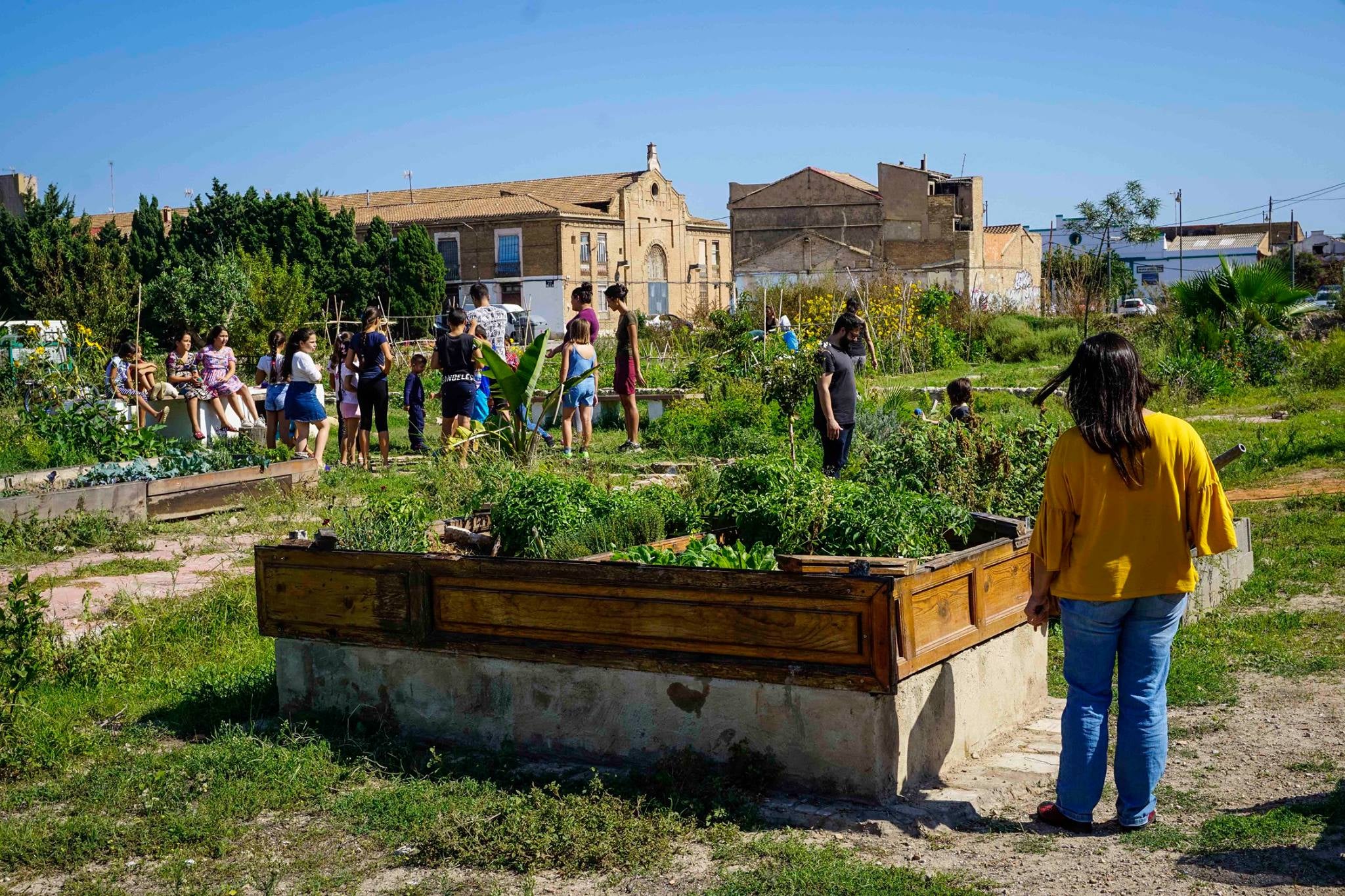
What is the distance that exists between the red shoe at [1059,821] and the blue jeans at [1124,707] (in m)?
0.02

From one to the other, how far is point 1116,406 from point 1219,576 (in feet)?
12.7

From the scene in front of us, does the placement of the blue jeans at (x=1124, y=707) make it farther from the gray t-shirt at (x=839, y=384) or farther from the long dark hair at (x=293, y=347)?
the long dark hair at (x=293, y=347)

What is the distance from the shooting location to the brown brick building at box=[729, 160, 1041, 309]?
54.4 m

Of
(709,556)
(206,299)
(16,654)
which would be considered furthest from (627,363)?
(206,299)

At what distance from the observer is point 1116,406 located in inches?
164

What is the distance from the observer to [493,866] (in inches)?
156

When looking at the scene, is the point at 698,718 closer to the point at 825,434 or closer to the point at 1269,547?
the point at 825,434

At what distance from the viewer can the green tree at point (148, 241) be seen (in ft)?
134

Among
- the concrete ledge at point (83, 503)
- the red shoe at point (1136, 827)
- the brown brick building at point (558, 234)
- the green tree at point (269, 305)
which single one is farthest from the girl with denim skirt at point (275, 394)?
the brown brick building at point (558, 234)

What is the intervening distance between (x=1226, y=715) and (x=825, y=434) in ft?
14.7

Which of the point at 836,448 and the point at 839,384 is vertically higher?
the point at 839,384

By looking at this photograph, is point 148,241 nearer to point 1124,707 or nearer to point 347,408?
point 347,408

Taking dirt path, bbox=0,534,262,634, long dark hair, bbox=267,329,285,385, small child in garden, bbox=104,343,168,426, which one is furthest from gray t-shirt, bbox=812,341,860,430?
small child in garden, bbox=104,343,168,426

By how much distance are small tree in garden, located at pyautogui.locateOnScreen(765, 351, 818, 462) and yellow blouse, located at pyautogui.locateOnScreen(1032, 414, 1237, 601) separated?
393 inches
